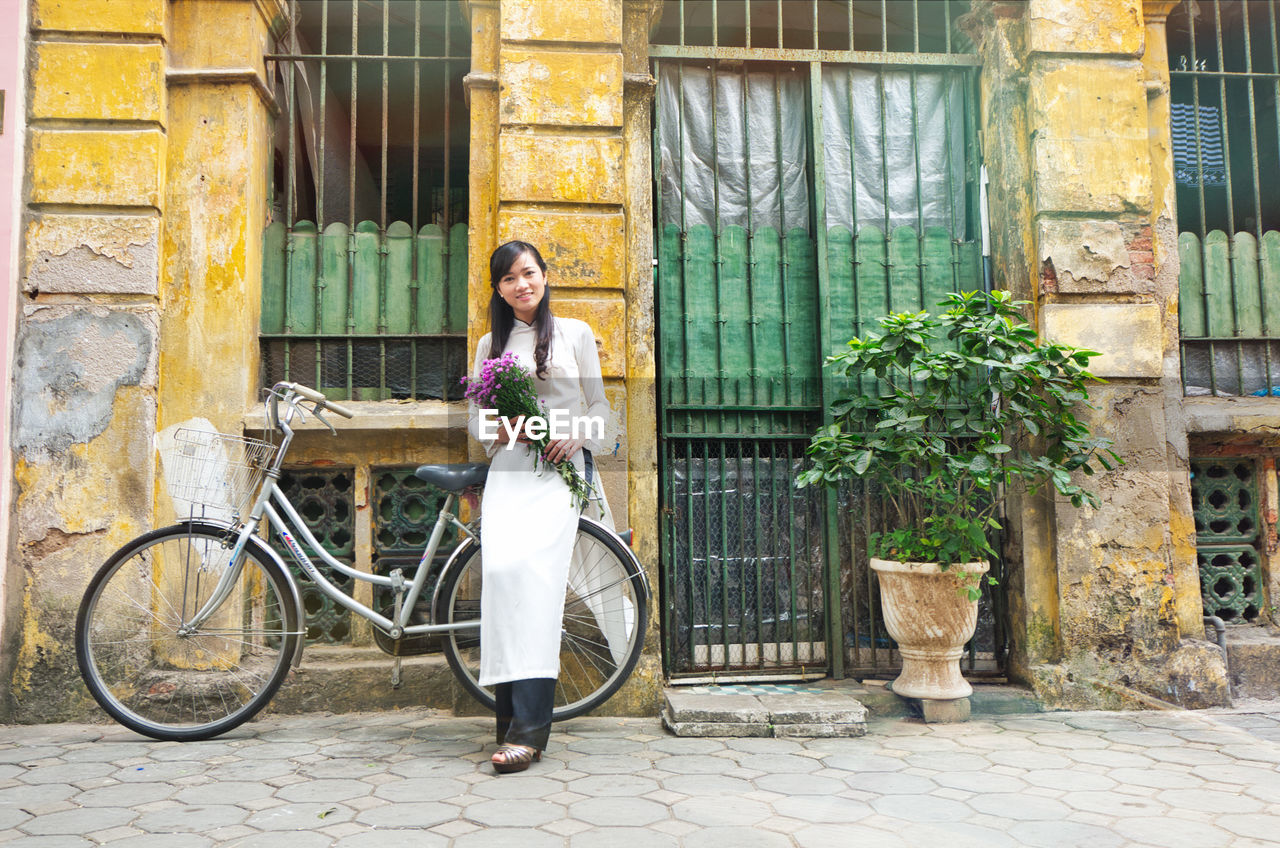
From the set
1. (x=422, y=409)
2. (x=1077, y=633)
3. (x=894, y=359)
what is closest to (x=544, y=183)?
(x=422, y=409)

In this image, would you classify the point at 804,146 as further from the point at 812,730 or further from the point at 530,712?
the point at 530,712

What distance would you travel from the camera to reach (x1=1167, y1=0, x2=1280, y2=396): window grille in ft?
16.3

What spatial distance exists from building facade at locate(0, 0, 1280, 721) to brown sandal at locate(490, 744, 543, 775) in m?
0.97

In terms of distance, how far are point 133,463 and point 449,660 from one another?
172 centimetres

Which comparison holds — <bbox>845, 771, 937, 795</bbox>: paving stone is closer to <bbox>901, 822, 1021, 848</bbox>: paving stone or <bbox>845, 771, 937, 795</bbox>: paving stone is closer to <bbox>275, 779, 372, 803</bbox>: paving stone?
<bbox>901, 822, 1021, 848</bbox>: paving stone

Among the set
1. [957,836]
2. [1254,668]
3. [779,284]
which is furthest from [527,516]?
[1254,668]

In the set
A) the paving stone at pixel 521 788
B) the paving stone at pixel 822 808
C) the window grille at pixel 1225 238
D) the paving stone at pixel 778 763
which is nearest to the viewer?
the paving stone at pixel 822 808

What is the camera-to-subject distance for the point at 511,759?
3.10 meters

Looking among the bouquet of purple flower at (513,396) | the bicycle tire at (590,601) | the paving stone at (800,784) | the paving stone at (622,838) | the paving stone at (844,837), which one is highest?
the bouquet of purple flower at (513,396)

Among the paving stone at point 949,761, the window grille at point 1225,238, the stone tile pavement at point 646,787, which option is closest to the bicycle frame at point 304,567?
the stone tile pavement at point 646,787

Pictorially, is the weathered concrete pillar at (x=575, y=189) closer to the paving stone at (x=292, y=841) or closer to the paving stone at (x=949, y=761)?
the paving stone at (x=949, y=761)

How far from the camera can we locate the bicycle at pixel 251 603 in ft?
11.9

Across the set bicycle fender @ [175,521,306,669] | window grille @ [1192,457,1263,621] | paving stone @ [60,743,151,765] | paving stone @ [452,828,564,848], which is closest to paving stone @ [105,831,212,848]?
paving stone @ [452,828,564,848]

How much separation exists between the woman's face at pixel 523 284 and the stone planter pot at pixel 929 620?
1.91 metres
